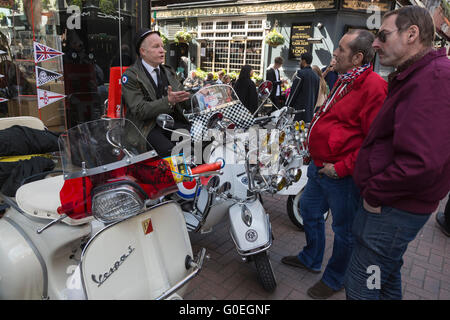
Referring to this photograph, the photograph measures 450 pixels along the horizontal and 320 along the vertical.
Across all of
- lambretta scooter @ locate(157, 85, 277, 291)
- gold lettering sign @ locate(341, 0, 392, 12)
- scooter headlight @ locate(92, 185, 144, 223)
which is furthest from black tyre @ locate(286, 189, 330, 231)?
gold lettering sign @ locate(341, 0, 392, 12)

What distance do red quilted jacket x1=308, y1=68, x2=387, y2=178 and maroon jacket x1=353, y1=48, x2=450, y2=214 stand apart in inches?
19.2

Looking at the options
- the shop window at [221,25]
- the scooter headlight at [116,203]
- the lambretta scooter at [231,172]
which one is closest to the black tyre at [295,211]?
the lambretta scooter at [231,172]

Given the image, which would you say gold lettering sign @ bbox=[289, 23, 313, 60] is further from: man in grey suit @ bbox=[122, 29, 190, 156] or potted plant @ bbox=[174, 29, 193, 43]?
man in grey suit @ bbox=[122, 29, 190, 156]

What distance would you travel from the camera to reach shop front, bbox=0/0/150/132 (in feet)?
15.0

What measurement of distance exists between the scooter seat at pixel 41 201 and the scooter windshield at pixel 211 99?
→ 1.17 meters

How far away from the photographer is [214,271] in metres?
2.95

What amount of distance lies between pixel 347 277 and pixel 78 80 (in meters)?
4.77

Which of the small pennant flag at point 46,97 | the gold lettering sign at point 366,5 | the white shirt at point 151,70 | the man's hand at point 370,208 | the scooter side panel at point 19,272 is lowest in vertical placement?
the scooter side panel at point 19,272

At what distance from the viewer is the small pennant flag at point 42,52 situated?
4.51 meters

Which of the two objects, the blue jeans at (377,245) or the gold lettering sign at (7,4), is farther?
the gold lettering sign at (7,4)

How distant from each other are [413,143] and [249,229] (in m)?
1.37

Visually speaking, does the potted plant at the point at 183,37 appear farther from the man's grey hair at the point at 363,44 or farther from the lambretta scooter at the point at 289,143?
the man's grey hair at the point at 363,44
